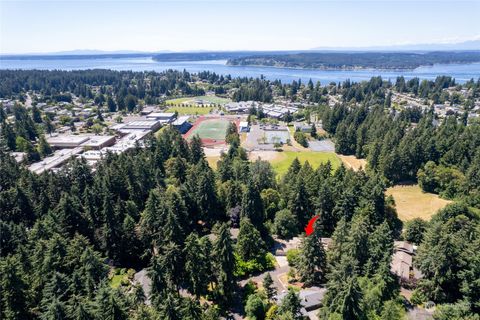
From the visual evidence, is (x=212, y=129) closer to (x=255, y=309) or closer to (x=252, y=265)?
(x=252, y=265)

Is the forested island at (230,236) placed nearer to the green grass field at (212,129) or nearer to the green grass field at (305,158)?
the green grass field at (305,158)

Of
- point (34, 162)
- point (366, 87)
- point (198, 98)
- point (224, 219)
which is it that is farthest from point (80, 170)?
point (366, 87)

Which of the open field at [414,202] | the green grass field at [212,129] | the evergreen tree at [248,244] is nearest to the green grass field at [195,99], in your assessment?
the green grass field at [212,129]

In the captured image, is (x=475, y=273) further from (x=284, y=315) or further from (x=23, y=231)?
(x=23, y=231)

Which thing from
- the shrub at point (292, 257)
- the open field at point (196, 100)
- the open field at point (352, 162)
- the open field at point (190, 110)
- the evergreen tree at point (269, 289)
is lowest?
the open field at point (352, 162)

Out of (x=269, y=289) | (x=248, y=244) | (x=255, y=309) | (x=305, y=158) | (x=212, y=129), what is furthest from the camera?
(x=212, y=129)

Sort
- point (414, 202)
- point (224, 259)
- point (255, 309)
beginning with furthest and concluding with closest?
point (414, 202) → point (224, 259) → point (255, 309)

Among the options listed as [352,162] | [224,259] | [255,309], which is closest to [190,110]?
[352,162]
